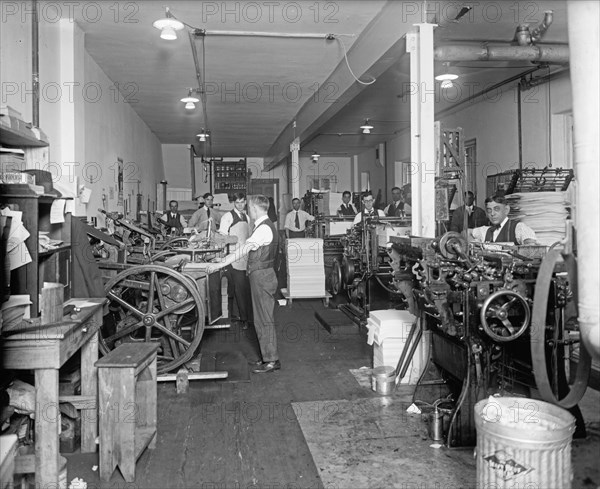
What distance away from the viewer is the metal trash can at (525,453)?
2.10m

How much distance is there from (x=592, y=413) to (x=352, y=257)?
3130 millimetres

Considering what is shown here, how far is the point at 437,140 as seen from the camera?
4109 mm

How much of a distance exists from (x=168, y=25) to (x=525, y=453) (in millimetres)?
4044

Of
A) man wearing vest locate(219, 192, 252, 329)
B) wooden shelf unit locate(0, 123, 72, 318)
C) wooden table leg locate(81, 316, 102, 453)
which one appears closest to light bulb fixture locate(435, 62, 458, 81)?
man wearing vest locate(219, 192, 252, 329)

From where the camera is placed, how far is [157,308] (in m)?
3.95

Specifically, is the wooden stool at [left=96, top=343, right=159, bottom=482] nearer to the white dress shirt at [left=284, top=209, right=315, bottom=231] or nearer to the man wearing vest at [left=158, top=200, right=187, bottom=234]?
the man wearing vest at [left=158, top=200, right=187, bottom=234]

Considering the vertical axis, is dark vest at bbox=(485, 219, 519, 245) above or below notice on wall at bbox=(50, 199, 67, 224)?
below

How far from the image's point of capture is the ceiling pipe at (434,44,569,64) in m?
4.34

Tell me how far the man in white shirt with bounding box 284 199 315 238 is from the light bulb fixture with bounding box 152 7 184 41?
4.85 meters

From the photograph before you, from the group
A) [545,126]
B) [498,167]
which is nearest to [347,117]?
[498,167]

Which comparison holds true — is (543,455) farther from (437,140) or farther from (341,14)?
(341,14)

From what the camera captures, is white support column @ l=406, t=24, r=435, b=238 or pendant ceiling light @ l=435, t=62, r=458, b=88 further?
pendant ceiling light @ l=435, t=62, r=458, b=88

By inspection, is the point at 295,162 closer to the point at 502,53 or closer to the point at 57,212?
the point at 502,53

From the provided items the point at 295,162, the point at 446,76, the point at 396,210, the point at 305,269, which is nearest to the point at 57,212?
the point at 305,269
